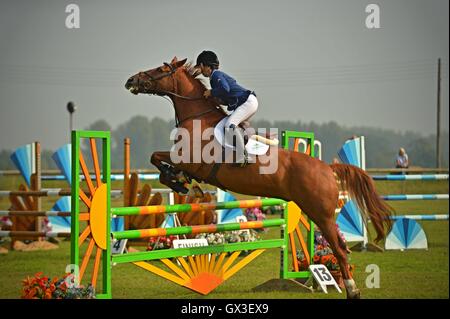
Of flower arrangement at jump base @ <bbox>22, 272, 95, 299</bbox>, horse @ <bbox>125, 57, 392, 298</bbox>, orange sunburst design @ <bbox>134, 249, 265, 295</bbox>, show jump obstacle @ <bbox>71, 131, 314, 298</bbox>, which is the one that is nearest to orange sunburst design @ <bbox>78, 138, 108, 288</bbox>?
show jump obstacle @ <bbox>71, 131, 314, 298</bbox>

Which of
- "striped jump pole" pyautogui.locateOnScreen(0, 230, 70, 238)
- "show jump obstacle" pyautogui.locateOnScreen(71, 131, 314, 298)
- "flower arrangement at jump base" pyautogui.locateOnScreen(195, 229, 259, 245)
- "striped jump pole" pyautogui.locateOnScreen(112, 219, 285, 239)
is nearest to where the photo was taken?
"show jump obstacle" pyautogui.locateOnScreen(71, 131, 314, 298)

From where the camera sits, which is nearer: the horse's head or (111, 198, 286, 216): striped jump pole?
(111, 198, 286, 216): striped jump pole

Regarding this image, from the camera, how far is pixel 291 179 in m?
7.50

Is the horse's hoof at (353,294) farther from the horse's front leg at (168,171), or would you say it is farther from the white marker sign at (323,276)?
the horse's front leg at (168,171)

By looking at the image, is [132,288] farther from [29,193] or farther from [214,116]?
[29,193]

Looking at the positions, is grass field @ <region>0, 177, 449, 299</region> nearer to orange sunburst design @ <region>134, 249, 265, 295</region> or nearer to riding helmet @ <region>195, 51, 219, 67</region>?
orange sunburst design @ <region>134, 249, 265, 295</region>

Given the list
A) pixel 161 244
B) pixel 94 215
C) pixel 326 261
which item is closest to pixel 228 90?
pixel 94 215

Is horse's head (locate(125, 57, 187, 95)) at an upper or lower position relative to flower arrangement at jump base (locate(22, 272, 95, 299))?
upper

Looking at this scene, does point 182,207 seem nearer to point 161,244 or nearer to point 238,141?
point 238,141

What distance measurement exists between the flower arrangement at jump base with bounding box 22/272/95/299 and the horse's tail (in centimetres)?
298

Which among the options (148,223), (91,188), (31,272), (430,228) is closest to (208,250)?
(91,188)

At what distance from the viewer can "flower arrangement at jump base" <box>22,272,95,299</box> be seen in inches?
229

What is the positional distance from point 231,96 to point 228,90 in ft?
0.37
